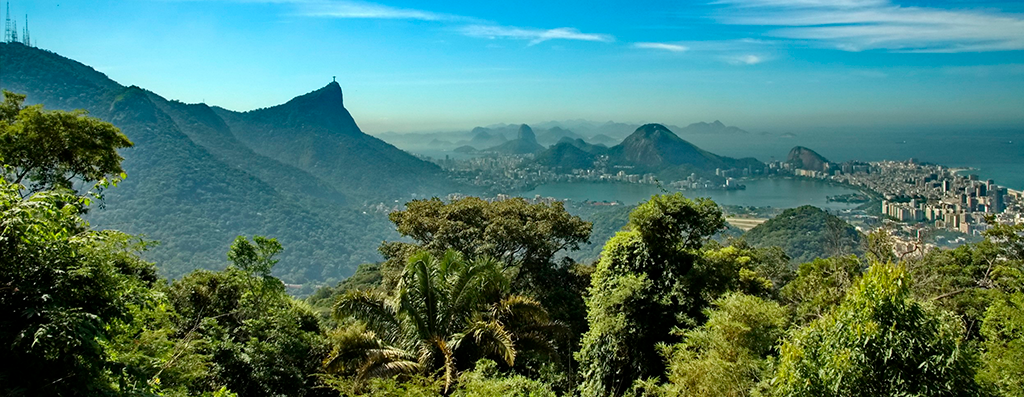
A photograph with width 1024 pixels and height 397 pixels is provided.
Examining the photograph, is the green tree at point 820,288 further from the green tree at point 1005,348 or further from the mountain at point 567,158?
the mountain at point 567,158

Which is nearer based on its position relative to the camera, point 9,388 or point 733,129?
point 9,388

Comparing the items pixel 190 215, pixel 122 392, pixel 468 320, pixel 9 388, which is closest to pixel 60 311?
pixel 9 388

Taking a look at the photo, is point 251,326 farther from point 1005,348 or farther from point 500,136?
point 500,136

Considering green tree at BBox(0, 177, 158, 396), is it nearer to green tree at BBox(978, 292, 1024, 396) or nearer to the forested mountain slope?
green tree at BBox(978, 292, 1024, 396)

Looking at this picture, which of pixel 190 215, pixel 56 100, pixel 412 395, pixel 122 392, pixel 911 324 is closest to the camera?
pixel 122 392

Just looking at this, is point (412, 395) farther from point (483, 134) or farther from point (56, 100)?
point (483, 134)
